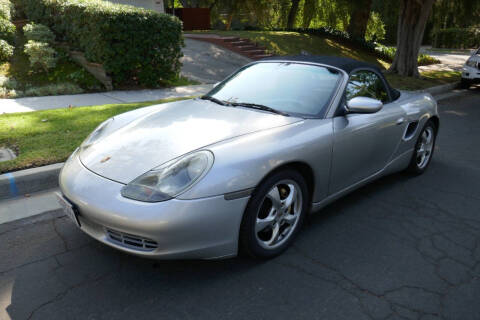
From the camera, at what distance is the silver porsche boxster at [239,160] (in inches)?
100

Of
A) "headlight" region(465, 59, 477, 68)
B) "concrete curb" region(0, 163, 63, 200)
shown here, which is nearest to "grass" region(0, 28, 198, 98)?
"concrete curb" region(0, 163, 63, 200)

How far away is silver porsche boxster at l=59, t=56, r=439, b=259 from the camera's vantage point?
2551mm

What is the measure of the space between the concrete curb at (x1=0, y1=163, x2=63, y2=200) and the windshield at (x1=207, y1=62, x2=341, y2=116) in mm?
1922

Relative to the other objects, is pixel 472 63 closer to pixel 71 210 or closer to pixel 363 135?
pixel 363 135

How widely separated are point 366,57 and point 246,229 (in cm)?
1751

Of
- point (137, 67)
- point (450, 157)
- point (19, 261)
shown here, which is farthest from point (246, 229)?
point (137, 67)

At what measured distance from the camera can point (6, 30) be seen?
10141 millimetres

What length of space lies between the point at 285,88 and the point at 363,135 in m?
0.82

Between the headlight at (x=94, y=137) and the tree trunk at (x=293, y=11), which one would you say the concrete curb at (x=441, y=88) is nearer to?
the headlight at (x=94, y=137)

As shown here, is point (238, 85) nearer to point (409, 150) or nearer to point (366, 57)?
point (409, 150)

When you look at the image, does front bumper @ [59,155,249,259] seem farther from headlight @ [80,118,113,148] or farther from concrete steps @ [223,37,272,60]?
concrete steps @ [223,37,272,60]

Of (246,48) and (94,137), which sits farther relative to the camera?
(246,48)

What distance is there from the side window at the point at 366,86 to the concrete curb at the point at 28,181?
3151 mm

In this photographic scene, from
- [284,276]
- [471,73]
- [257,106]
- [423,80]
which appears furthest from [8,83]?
[471,73]
